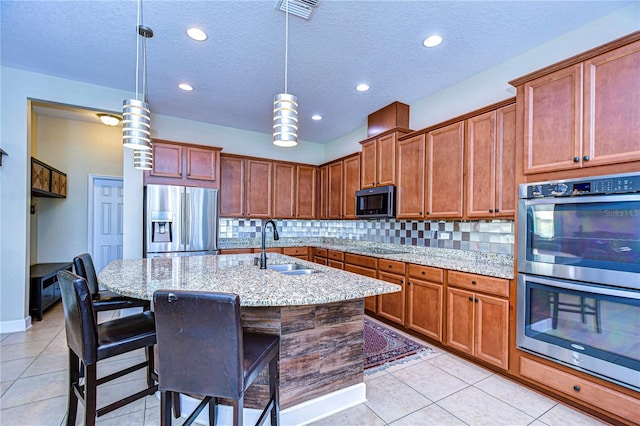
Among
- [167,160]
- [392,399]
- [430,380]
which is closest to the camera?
[392,399]

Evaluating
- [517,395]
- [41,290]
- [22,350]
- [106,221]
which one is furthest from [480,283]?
[106,221]

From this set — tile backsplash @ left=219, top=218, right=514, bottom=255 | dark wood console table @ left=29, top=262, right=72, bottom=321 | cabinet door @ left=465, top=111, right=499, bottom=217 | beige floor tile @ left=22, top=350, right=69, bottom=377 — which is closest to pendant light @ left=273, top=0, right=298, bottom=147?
cabinet door @ left=465, top=111, right=499, bottom=217

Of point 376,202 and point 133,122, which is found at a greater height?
point 133,122

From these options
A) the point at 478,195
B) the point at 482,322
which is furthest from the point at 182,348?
the point at 478,195

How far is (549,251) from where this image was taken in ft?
7.02

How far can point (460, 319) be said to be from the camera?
2.71m

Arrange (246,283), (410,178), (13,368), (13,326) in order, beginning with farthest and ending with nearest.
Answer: (410,178) < (13,326) < (13,368) < (246,283)

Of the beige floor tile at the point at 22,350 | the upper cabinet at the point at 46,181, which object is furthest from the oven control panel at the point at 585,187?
the upper cabinet at the point at 46,181

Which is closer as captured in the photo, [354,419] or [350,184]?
[354,419]

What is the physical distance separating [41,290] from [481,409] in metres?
4.98

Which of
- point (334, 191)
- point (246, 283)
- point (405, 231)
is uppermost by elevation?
point (334, 191)

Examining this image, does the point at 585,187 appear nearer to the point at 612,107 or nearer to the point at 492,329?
the point at 612,107

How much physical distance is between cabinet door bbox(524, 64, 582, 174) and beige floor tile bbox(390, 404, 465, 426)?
1875 millimetres

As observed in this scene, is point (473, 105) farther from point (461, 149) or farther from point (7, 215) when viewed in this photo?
point (7, 215)
